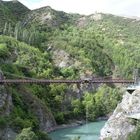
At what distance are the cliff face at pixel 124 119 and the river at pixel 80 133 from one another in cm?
1563

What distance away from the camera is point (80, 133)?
225ft

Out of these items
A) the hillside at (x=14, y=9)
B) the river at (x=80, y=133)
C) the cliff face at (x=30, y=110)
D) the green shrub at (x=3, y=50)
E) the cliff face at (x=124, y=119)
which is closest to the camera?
the cliff face at (x=124, y=119)

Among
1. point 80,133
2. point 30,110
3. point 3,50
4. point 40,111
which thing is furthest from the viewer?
point 3,50

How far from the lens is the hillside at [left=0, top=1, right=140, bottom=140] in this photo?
2682 inches

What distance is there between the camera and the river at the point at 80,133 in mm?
63784

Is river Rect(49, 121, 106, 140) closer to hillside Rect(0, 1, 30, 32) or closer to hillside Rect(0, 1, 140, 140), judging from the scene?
hillside Rect(0, 1, 140, 140)

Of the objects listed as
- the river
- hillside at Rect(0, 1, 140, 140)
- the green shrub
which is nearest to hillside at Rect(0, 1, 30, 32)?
hillside at Rect(0, 1, 140, 140)

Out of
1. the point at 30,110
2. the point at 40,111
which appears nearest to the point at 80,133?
the point at 40,111

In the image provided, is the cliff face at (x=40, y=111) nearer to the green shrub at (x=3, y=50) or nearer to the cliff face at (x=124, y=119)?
the green shrub at (x=3, y=50)

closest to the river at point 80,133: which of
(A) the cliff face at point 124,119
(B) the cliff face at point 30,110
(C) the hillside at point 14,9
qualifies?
(B) the cliff face at point 30,110

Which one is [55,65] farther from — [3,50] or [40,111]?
[40,111]

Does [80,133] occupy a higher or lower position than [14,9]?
lower

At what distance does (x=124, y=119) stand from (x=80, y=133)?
80.9ft

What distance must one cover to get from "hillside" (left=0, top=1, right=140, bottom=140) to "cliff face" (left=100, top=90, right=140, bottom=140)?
8375 millimetres
